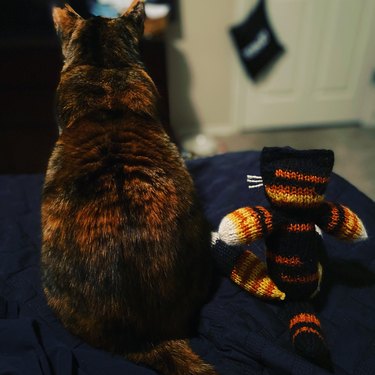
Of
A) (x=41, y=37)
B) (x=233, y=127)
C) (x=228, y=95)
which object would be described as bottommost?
(x=233, y=127)

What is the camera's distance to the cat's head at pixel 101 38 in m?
1.02

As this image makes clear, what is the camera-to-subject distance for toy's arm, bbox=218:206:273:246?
808 mm

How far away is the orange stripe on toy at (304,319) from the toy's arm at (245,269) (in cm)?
6

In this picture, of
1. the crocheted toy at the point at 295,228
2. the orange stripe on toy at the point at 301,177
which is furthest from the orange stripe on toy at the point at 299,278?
the orange stripe on toy at the point at 301,177

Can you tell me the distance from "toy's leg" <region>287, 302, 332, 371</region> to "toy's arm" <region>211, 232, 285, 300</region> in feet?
0.16

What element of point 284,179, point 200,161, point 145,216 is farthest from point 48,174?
point 200,161

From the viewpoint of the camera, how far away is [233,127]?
2.67 metres

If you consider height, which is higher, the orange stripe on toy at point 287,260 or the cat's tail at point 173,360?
the orange stripe on toy at point 287,260

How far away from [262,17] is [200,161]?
1283 millimetres

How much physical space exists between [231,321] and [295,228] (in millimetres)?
263

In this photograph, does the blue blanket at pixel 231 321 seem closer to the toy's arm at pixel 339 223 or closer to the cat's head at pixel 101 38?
→ the toy's arm at pixel 339 223

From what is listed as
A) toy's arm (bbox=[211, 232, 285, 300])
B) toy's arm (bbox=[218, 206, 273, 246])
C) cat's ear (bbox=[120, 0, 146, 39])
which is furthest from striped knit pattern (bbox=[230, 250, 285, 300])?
cat's ear (bbox=[120, 0, 146, 39])

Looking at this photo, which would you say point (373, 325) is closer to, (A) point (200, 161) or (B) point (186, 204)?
(B) point (186, 204)

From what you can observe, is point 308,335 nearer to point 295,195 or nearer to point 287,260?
point 287,260
